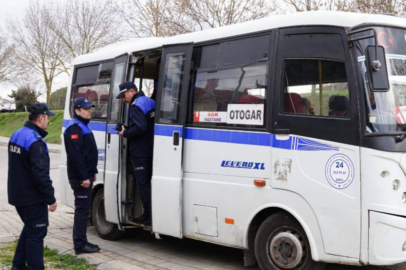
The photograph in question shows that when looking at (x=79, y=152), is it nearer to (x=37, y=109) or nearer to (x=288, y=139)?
(x=37, y=109)

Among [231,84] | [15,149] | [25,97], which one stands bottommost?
[15,149]

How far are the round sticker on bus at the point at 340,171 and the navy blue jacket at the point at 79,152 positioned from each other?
10.7ft

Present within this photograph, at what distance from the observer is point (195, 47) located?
20.9ft

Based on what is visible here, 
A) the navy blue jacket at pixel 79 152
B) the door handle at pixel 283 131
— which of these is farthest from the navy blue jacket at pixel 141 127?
the door handle at pixel 283 131

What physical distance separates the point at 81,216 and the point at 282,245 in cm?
289

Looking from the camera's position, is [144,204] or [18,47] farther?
[18,47]

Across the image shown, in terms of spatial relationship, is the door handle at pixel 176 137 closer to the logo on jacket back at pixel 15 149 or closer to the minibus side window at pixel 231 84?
the minibus side window at pixel 231 84

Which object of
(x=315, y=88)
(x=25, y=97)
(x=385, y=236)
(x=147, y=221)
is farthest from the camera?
(x=25, y=97)

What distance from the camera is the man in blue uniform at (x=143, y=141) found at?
6.71 metres

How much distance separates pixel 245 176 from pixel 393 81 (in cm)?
180

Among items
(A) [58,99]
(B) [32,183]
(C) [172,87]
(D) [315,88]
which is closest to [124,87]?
(C) [172,87]

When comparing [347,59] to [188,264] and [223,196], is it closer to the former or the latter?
[223,196]

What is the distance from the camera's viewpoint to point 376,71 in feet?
15.5

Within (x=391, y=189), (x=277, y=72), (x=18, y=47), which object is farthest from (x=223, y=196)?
(x=18, y=47)
